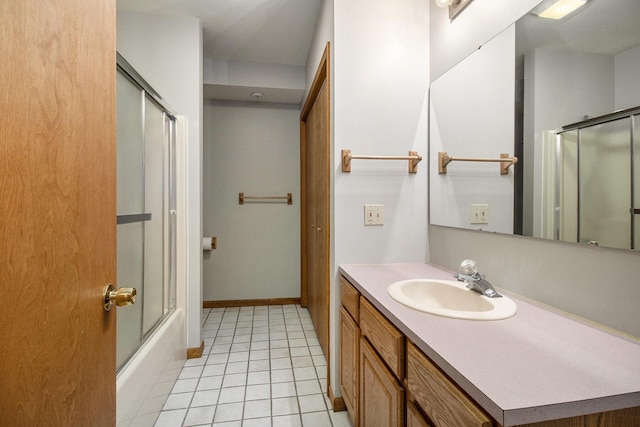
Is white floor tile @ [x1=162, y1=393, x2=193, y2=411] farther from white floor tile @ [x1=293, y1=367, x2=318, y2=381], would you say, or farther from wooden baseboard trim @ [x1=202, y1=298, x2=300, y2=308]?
wooden baseboard trim @ [x1=202, y1=298, x2=300, y2=308]

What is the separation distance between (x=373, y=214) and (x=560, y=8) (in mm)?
1072

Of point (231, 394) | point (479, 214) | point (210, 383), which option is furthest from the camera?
point (210, 383)

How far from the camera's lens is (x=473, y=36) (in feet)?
4.60

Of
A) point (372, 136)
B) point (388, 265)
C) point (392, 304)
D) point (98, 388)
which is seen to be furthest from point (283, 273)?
point (98, 388)

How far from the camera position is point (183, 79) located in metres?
2.16

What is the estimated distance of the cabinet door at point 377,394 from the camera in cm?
93

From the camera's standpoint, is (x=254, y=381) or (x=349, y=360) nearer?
(x=349, y=360)

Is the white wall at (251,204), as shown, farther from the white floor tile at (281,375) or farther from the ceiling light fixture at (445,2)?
the ceiling light fixture at (445,2)

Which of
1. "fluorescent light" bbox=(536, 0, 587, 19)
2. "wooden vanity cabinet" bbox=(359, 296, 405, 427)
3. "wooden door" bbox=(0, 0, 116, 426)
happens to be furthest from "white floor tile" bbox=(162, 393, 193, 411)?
"fluorescent light" bbox=(536, 0, 587, 19)

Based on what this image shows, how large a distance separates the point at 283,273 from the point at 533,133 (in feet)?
9.00

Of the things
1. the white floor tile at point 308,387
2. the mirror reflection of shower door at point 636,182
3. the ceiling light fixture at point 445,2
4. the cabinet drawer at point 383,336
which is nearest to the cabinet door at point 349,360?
the cabinet drawer at point 383,336

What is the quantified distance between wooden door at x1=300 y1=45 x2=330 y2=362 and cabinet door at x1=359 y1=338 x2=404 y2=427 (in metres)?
0.54

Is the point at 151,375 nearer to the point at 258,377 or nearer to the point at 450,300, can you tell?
the point at 258,377

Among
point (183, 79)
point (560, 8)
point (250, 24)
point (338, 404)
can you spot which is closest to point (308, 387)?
point (338, 404)
